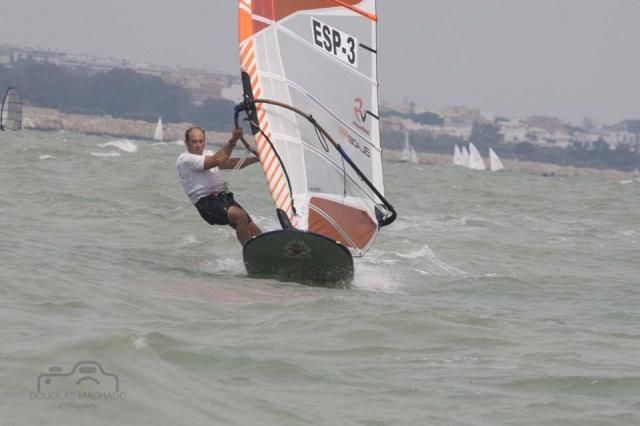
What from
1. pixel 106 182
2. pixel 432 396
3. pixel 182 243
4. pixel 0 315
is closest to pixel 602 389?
pixel 432 396

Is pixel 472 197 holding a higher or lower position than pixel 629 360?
lower

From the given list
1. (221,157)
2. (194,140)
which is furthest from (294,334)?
(194,140)

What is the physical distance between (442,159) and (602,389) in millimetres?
145261

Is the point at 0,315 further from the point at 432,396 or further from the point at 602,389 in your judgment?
the point at 602,389

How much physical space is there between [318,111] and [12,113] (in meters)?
51.8

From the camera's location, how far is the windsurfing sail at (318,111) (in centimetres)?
1052

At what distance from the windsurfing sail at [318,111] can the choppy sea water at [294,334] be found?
0.57m

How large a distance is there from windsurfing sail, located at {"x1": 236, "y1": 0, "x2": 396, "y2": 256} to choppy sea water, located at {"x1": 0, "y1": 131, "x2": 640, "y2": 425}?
572 mm

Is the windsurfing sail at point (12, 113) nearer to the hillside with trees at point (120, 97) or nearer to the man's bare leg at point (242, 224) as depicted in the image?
the man's bare leg at point (242, 224)

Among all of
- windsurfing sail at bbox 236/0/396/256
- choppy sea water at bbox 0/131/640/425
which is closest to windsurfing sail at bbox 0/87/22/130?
choppy sea water at bbox 0/131/640/425

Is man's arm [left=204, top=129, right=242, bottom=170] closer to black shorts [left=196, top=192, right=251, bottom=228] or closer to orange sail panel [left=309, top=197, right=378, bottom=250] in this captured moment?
black shorts [left=196, top=192, right=251, bottom=228]

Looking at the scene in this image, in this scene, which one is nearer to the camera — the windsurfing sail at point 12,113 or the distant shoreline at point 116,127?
the windsurfing sail at point 12,113

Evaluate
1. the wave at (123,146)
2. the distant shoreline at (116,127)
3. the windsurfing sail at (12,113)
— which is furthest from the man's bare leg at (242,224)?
the distant shoreline at (116,127)

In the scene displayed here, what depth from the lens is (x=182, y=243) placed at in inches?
499
